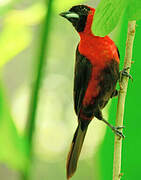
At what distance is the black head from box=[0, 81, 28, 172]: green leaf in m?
0.28

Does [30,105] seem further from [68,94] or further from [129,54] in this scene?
[68,94]

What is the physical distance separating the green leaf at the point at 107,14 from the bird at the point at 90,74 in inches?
21.4

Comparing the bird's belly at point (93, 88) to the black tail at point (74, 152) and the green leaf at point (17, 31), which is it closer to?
the black tail at point (74, 152)

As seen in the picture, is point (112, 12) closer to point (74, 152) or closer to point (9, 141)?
point (9, 141)

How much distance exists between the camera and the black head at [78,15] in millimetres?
969

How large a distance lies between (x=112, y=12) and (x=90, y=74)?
84cm

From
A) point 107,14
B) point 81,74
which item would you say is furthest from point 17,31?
point 107,14

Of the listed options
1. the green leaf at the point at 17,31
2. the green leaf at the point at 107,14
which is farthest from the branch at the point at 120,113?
the green leaf at the point at 17,31

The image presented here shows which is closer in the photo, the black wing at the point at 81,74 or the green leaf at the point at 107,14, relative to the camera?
the green leaf at the point at 107,14

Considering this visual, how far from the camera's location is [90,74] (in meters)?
1.31

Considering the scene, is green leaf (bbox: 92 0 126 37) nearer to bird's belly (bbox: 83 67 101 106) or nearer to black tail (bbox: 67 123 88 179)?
black tail (bbox: 67 123 88 179)

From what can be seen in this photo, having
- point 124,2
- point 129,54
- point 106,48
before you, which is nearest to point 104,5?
point 124,2

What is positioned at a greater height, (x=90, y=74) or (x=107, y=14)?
(x=107, y=14)

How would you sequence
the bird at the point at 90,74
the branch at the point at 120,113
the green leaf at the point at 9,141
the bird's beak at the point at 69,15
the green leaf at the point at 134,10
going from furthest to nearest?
the bird at the point at 90,74
the bird's beak at the point at 69,15
the green leaf at the point at 9,141
the branch at the point at 120,113
the green leaf at the point at 134,10
